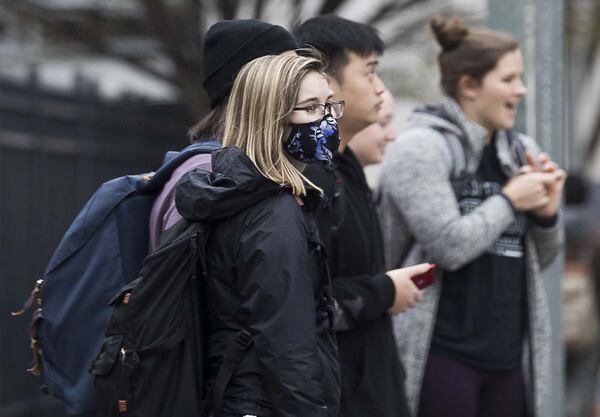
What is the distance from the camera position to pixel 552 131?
5.21 metres

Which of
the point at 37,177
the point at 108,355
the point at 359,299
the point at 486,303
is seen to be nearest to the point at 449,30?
the point at 486,303

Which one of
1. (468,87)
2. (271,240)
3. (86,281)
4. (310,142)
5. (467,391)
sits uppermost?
(468,87)

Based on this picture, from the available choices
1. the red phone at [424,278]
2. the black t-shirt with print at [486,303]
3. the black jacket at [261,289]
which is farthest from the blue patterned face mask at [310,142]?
the black t-shirt with print at [486,303]

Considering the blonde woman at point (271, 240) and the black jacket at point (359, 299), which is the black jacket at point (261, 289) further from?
the black jacket at point (359, 299)

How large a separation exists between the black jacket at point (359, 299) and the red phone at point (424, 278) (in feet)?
0.36

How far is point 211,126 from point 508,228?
1444mm

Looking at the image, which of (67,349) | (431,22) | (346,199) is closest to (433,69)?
(431,22)

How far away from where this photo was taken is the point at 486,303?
430cm

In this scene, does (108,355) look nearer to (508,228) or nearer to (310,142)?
(310,142)

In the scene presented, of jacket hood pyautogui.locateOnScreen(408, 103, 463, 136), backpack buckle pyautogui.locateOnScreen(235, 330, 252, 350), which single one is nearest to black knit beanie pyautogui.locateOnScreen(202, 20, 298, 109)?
backpack buckle pyautogui.locateOnScreen(235, 330, 252, 350)

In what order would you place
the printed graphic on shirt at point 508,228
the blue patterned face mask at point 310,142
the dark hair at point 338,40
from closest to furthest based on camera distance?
the blue patterned face mask at point 310,142 < the dark hair at point 338,40 < the printed graphic on shirt at point 508,228

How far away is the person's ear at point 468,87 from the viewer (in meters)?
4.54

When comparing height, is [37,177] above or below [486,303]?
above

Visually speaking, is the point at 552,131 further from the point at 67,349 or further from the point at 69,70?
the point at 69,70
